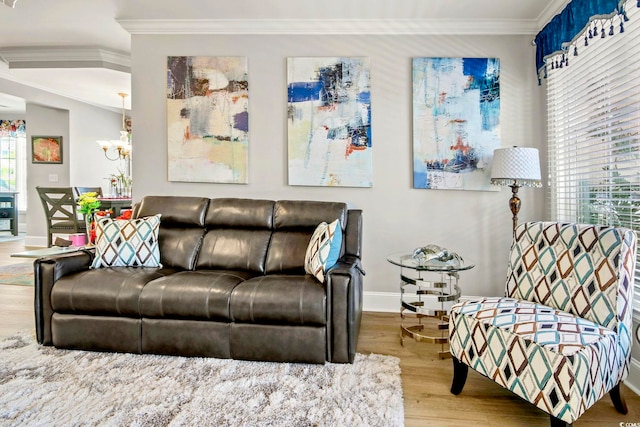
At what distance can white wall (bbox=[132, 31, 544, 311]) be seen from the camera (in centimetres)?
315

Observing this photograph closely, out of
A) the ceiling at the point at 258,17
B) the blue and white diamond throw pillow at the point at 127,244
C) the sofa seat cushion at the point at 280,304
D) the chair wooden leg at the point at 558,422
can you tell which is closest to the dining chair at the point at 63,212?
the ceiling at the point at 258,17

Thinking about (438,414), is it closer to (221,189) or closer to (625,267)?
(625,267)

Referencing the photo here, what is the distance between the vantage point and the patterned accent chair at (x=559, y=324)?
55.4 inches

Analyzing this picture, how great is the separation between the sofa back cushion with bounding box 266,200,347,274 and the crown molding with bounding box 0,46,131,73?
309 centimetres

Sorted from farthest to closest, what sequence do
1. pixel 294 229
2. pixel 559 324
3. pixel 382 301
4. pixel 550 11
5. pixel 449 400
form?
pixel 382 301, pixel 550 11, pixel 294 229, pixel 449 400, pixel 559 324

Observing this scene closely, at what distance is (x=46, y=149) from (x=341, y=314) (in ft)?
22.1

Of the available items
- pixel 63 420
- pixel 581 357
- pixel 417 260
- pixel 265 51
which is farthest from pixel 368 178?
pixel 63 420

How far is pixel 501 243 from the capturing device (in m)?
3.17

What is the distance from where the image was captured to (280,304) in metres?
2.08

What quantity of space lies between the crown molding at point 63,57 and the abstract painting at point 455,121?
11.5 ft

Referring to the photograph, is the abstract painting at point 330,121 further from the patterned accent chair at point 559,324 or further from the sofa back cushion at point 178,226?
the patterned accent chair at point 559,324

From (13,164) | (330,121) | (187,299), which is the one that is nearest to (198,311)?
(187,299)

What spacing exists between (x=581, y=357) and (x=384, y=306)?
1.95 meters

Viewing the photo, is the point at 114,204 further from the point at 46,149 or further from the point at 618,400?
the point at 618,400
